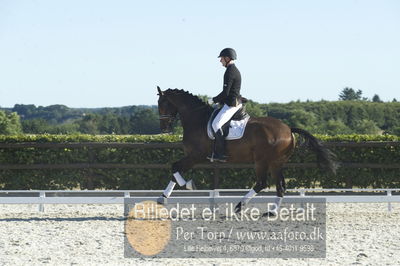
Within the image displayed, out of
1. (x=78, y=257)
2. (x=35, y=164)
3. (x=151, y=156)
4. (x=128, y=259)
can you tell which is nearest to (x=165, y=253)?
(x=128, y=259)

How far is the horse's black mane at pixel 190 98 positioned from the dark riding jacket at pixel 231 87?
1.87 ft

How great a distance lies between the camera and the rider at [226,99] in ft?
29.8

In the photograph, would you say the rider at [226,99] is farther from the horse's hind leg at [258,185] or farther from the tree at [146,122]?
the tree at [146,122]

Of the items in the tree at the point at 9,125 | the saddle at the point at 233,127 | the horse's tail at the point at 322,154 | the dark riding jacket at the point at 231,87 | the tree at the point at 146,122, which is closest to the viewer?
the dark riding jacket at the point at 231,87

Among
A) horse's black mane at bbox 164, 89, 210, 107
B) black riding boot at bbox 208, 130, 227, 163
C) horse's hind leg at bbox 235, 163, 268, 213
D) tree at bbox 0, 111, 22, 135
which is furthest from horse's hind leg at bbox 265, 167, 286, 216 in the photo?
tree at bbox 0, 111, 22, 135

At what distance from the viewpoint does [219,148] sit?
9148mm

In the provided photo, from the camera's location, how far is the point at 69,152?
43.6 feet

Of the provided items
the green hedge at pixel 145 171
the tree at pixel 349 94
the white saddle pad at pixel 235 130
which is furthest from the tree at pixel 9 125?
the tree at pixel 349 94

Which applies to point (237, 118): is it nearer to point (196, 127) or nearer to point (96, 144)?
point (196, 127)

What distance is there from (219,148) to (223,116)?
48 cm

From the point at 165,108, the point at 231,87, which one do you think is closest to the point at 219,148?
the point at 231,87

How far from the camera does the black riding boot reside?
9.10 m

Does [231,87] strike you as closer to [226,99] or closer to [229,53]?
[226,99]

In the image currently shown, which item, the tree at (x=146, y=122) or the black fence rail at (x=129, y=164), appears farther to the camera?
the tree at (x=146, y=122)
